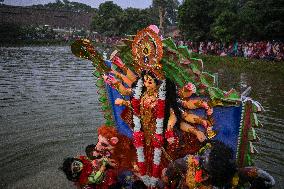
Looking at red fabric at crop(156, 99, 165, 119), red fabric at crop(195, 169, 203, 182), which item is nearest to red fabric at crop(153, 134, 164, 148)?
red fabric at crop(156, 99, 165, 119)

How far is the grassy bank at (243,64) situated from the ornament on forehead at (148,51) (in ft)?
55.9

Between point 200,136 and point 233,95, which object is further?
point 200,136

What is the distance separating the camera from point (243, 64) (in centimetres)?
2322

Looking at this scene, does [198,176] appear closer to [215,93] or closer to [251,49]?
[215,93]

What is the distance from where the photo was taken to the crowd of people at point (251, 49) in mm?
22234

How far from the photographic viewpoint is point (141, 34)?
4.51 metres

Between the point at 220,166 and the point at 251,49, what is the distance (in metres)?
21.6

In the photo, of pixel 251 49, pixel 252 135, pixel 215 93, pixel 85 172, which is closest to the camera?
pixel 252 135

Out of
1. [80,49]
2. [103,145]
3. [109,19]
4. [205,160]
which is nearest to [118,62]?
[80,49]

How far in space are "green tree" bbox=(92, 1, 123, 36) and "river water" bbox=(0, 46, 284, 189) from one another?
3824cm

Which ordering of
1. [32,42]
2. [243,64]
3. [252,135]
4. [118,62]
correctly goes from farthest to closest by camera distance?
[32,42]
[243,64]
[118,62]
[252,135]

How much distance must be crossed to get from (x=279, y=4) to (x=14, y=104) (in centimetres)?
1740

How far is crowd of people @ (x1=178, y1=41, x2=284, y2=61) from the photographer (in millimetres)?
22234

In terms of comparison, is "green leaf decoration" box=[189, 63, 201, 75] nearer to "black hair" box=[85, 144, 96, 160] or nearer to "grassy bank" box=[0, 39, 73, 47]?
"black hair" box=[85, 144, 96, 160]
